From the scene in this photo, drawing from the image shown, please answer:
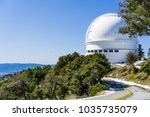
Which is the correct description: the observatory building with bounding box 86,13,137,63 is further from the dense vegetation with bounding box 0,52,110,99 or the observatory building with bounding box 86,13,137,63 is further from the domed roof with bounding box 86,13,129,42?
the dense vegetation with bounding box 0,52,110,99

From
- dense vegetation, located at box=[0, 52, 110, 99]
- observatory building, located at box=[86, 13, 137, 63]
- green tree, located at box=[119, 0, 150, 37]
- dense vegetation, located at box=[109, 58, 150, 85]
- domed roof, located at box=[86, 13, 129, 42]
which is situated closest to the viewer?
green tree, located at box=[119, 0, 150, 37]

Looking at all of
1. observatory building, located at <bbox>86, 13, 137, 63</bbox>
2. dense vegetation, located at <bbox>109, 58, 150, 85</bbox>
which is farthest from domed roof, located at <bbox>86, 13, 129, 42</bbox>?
dense vegetation, located at <bbox>109, 58, 150, 85</bbox>

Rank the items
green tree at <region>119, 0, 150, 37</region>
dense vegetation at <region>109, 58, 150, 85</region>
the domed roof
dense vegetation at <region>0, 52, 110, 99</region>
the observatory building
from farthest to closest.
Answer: the observatory building → the domed roof → dense vegetation at <region>109, 58, 150, 85</region> → dense vegetation at <region>0, 52, 110, 99</region> → green tree at <region>119, 0, 150, 37</region>

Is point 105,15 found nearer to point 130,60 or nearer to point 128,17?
point 130,60

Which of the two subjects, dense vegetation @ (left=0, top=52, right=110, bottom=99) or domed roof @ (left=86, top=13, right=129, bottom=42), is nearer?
dense vegetation @ (left=0, top=52, right=110, bottom=99)

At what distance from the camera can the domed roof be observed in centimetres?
8181

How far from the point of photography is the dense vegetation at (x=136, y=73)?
159 feet

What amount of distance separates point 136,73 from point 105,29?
28.7 metres

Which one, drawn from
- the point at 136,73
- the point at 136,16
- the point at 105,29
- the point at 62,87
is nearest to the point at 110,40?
the point at 105,29

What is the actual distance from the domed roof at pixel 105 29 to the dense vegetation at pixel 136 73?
674 inches

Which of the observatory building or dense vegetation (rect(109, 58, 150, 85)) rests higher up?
the observatory building

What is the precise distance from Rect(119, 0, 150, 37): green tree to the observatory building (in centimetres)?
5887

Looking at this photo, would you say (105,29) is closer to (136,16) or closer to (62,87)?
(62,87)

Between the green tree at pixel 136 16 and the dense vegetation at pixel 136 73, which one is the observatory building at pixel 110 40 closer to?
the dense vegetation at pixel 136 73
